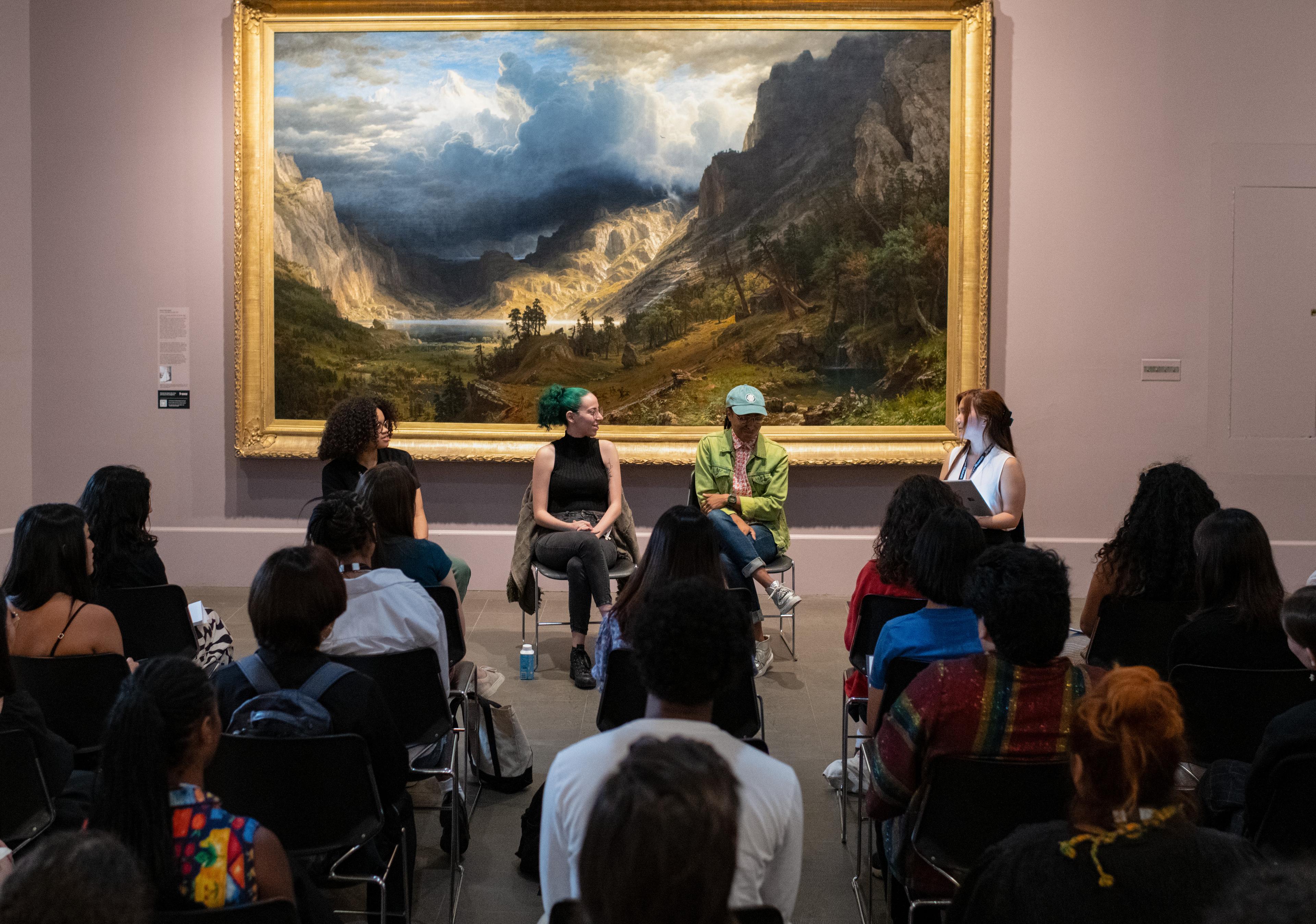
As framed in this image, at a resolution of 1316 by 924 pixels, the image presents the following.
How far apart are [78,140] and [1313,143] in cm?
840

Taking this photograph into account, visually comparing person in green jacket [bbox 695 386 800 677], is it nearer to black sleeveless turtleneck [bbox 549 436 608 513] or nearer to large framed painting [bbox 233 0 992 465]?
black sleeveless turtleneck [bbox 549 436 608 513]

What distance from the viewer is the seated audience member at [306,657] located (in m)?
2.56

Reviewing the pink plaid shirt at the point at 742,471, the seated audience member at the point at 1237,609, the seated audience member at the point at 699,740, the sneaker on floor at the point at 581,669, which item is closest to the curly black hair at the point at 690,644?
the seated audience member at the point at 699,740

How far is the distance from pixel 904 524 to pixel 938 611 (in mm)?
855

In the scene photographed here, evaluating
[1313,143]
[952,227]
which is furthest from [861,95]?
[1313,143]

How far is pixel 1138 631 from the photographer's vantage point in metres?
3.63

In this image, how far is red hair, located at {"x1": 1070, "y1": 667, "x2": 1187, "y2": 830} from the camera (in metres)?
1.64

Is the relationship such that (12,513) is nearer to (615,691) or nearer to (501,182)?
(501,182)

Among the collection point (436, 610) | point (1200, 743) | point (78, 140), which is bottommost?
point (1200, 743)

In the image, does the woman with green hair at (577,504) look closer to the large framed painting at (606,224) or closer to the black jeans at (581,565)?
the black jeans at (581,565)

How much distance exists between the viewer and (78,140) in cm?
738

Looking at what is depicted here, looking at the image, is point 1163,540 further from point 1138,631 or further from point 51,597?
point 51,597

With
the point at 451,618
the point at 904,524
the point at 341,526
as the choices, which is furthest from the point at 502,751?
the point at 904,524

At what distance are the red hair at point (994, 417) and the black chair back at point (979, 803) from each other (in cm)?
328
